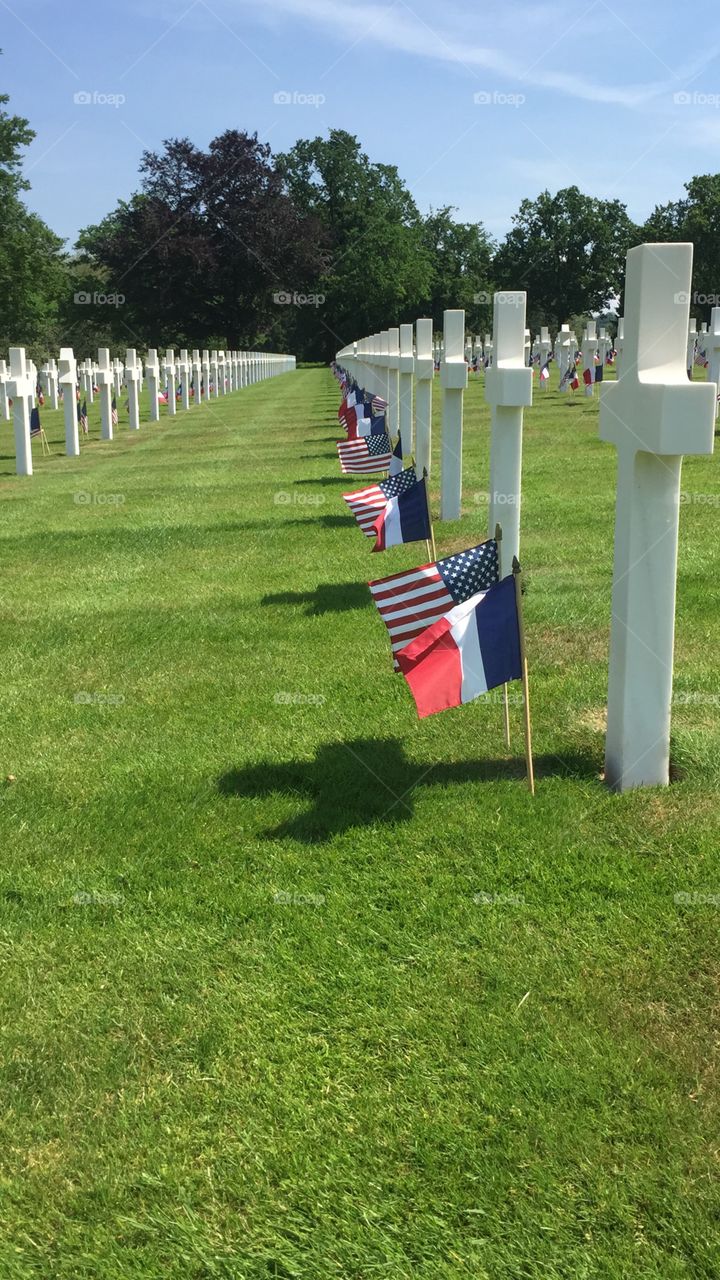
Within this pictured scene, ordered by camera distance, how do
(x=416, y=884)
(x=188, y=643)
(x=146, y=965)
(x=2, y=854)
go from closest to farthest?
(x=146, y=965) → (x=416, y=884) → (x=2, y=854) → (x=188, y=643)

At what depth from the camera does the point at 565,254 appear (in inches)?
4313

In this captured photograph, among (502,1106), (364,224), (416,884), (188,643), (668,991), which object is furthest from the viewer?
(364,224)

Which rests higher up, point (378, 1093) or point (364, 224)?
point (364, 224)

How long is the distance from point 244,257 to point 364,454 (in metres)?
61.7

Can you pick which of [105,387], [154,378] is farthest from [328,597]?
[154,378]

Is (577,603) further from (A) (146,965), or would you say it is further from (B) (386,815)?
(A) (146,965)

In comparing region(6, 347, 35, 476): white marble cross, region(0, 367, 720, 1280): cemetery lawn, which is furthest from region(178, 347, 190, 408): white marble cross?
region(0, 367, 720, 1280): cemetery lawn

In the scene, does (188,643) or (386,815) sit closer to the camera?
(386,815)

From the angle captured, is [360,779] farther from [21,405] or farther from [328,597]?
[21,405]

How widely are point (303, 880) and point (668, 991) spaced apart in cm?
142

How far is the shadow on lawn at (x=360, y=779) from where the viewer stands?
507 centimetres

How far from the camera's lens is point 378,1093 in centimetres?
339

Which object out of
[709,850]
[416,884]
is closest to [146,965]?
[416,884]

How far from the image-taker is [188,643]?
809 centimetres
